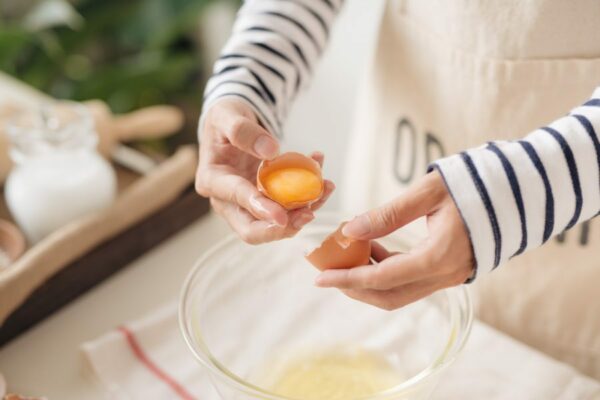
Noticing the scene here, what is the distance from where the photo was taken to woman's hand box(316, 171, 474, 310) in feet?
1.48

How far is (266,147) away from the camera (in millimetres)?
539

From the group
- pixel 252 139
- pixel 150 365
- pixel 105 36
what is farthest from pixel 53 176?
pixel 105 36

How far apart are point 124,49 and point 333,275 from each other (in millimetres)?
1658

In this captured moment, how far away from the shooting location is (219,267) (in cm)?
67

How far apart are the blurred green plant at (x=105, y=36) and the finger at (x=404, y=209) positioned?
4.01 ft

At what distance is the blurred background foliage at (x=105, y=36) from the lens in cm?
162

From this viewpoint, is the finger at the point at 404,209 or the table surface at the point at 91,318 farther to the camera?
the table surface at the point at 91,318

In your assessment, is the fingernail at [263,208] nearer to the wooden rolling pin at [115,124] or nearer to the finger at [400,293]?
the finger at [400,293]

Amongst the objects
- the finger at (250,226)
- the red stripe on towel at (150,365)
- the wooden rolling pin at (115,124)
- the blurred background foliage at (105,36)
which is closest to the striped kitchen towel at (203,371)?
the red stripe on towel at (150,365)

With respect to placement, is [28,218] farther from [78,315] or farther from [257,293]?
[257,293]

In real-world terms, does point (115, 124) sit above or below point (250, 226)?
below

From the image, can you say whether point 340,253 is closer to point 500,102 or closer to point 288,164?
point 288,164

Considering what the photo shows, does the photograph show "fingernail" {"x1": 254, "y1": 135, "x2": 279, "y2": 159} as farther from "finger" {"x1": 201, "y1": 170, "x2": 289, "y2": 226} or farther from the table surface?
the table surface

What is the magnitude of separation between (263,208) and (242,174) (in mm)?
127
